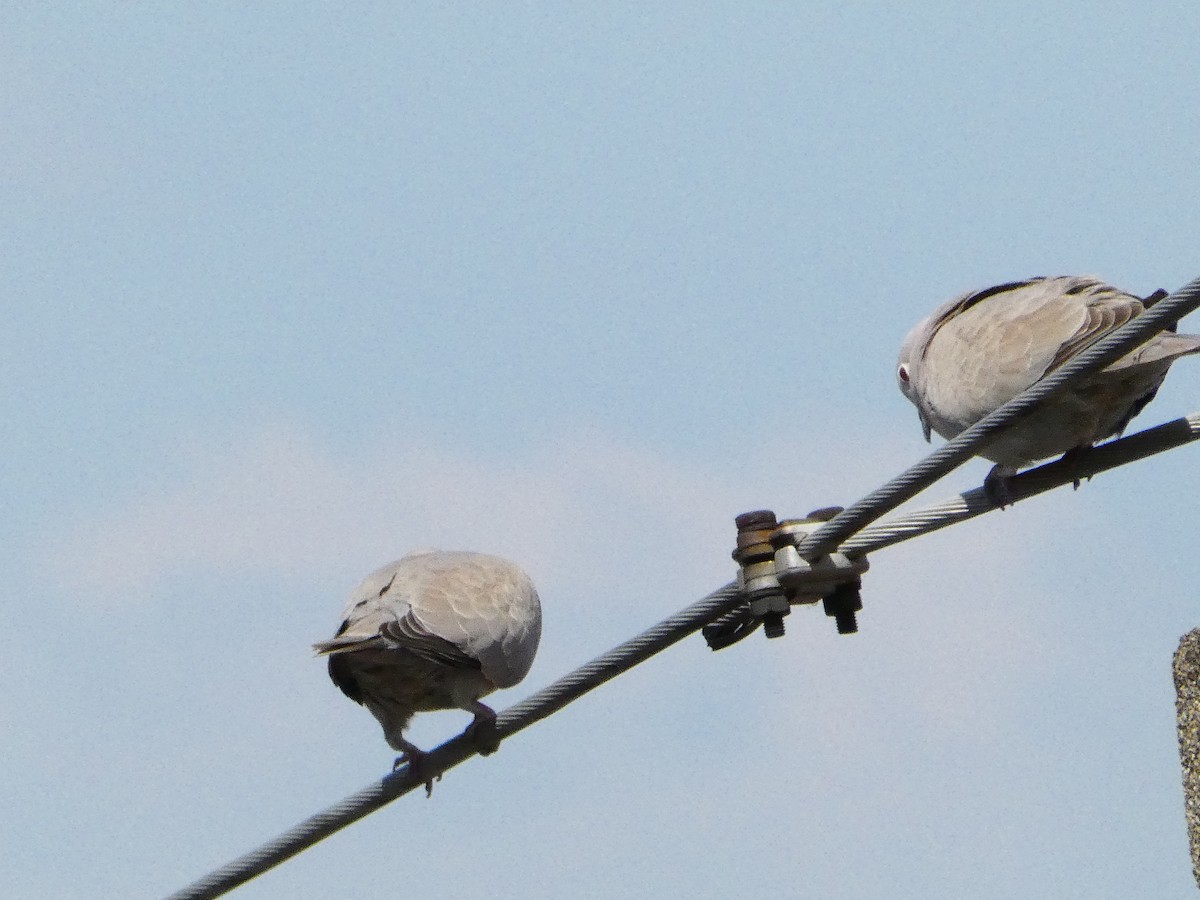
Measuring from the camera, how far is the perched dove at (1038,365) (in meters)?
6.40

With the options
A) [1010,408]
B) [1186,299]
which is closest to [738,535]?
[1010,408]

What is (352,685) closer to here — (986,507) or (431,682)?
(431,682)

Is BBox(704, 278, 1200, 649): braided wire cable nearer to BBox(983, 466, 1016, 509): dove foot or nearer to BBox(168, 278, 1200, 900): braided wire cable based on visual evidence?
BBox(168, 278, 1200, 900): braided wire cable

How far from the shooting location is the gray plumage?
6418 mm

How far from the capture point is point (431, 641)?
270 inches

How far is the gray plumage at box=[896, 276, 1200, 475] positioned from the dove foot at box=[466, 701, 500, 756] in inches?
92.4

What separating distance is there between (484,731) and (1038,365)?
2614mm

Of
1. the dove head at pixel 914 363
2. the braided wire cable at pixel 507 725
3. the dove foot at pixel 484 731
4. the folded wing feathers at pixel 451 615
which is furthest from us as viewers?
the dove head at pixel 914 363

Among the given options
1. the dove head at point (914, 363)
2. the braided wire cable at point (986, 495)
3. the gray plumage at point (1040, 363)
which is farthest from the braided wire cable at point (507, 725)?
the dove head at point (914, 363)

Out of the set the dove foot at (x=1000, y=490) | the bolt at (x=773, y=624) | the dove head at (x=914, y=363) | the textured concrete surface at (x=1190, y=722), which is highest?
the dove head at (x=914, y=363)

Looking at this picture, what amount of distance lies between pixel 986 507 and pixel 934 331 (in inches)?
78.5

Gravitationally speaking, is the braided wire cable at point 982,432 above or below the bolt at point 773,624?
above

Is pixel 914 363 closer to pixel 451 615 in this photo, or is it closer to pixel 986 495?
pixel 986 495

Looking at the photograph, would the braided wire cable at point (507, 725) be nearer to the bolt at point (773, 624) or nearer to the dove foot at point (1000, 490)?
the bolt at point (773, 624)
